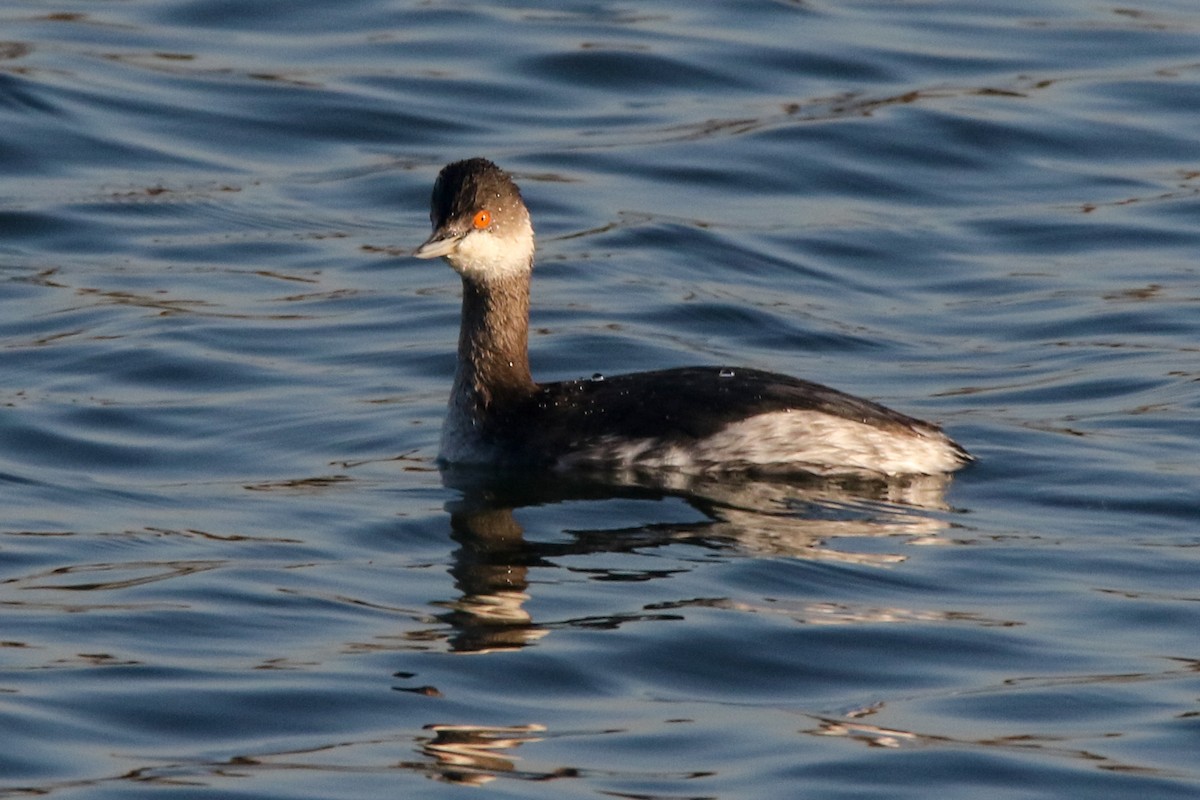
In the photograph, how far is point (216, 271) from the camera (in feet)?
51.9

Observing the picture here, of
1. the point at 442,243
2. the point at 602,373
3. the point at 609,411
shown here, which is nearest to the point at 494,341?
the point at 442,243

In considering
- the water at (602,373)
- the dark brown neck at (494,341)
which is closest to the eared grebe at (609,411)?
the dark brown neck at (494,341)

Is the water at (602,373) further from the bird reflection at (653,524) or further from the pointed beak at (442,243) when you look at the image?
the pointed beak at (442,243)

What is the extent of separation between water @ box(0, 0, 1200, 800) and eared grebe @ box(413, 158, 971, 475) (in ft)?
0.63

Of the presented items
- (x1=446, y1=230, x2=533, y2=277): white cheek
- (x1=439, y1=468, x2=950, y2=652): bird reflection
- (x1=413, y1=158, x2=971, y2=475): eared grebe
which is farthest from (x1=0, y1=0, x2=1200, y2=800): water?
(x1=446, y1=230, x2=533, y2=277): white cheek

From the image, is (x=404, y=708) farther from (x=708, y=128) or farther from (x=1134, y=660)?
(x=708, y=128)

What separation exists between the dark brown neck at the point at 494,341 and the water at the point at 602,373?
0.50 metres

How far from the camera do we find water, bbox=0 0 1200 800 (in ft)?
26.5

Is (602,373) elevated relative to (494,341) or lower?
lower

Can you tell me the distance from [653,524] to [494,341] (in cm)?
165

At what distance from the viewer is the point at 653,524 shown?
417 inches

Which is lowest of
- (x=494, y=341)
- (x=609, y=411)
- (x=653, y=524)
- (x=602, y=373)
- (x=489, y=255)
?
(x=653, y=524)

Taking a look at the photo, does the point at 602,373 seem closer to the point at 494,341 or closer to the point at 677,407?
the point at 494,341

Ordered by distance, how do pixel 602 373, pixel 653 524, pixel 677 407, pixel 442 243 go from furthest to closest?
pixel 602 373 → pixel 442 243 → pixel 677 407 → pixel 653 524
